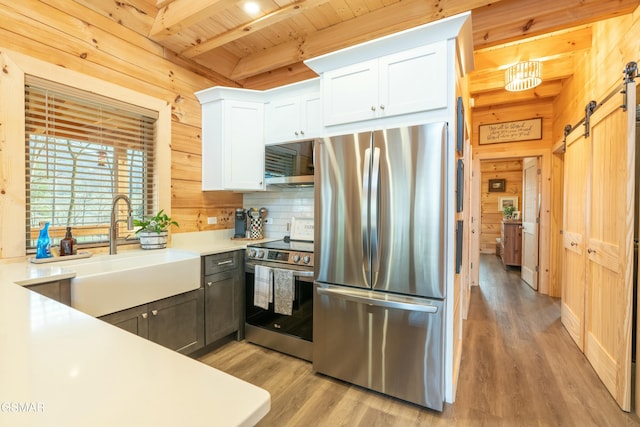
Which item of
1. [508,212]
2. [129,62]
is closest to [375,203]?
[129,62]

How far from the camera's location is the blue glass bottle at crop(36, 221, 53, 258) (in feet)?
6.34

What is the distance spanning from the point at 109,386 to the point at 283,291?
1.94 meters

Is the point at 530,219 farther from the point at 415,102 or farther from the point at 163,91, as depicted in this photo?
the point at 163,91

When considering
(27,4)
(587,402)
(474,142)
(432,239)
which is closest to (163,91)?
(27,4)

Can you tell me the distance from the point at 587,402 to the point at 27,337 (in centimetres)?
298

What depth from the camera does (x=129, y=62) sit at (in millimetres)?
2475

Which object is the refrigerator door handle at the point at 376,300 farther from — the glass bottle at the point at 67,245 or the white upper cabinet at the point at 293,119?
the glass bottle at the point at 67,245

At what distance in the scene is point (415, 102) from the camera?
1.96 metres

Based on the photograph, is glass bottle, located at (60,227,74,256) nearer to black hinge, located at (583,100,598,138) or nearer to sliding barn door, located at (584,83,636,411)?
sliding barn door, located at (584,83,636,411)

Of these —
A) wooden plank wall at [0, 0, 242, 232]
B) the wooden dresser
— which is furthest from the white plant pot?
the wooden dresser

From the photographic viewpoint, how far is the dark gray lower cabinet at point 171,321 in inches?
75.3

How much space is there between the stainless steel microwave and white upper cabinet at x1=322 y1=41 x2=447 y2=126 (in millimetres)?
486

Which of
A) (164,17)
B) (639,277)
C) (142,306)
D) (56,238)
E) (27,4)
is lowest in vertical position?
(142,306)

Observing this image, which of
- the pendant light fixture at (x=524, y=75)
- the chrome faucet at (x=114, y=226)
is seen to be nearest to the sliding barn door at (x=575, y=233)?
the pendant light fixture at (x=524, y=75)
